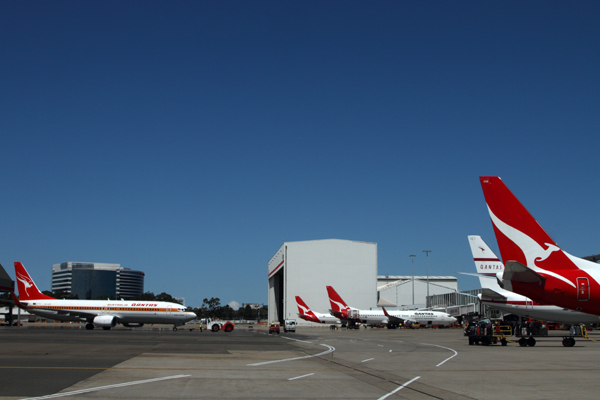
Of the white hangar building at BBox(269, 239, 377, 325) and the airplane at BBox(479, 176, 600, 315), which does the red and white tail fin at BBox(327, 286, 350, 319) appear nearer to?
the white hangar building at BBox(269, 239, 377, 325)

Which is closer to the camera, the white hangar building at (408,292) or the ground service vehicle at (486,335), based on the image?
the ground service vehicle at (486,335)

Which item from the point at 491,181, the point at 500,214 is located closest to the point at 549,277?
the point at 500,214

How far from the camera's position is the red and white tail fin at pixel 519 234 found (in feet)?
63.8

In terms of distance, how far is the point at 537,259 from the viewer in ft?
63.9

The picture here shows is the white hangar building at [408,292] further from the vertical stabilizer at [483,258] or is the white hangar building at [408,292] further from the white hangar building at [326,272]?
the vertical stabilizer at [483,258]

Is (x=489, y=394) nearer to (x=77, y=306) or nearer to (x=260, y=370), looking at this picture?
A: (x=260, y=370)

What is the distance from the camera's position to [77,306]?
6494 centimetres

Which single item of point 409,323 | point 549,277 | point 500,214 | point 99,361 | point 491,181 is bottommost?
point 409,323

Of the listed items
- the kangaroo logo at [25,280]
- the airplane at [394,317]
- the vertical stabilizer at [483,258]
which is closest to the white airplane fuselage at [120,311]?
the kangaroo logo at [25,280]

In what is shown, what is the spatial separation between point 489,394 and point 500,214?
954 centimetres

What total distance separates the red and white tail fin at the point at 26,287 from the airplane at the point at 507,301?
5743 cm

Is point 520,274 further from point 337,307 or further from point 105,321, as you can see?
Result: point 337,307

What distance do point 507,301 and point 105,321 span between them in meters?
47.6

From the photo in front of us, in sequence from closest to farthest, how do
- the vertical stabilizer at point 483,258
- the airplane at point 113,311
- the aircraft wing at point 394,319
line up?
the vertical stabilizer at point 483,258 < the airplane at point 113,311 < the aircraft wing at point 394,319
